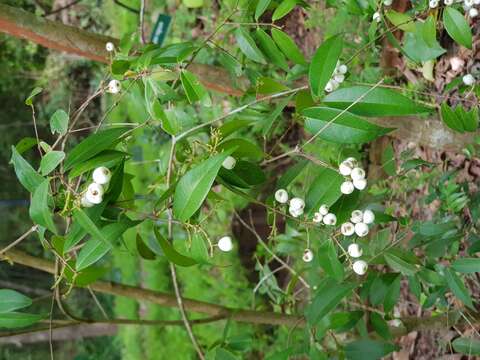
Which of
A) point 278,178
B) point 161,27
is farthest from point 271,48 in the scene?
point 161,27

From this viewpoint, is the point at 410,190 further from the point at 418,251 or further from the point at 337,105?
the point at 337,105

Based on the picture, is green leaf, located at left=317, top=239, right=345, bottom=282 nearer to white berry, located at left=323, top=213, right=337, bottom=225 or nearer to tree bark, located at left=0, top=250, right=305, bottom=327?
white berry, located at left=323, top=213, right=337, bottom=225

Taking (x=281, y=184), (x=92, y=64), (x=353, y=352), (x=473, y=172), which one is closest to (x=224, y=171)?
(x=281, y=184)

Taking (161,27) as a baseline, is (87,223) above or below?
above

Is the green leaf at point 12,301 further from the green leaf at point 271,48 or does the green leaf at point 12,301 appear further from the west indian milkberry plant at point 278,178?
the green leaf at point 271,48

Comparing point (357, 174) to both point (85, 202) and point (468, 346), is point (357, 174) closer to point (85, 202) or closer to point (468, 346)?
point (85, 202)

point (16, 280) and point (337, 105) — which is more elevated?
point (337, 105)
